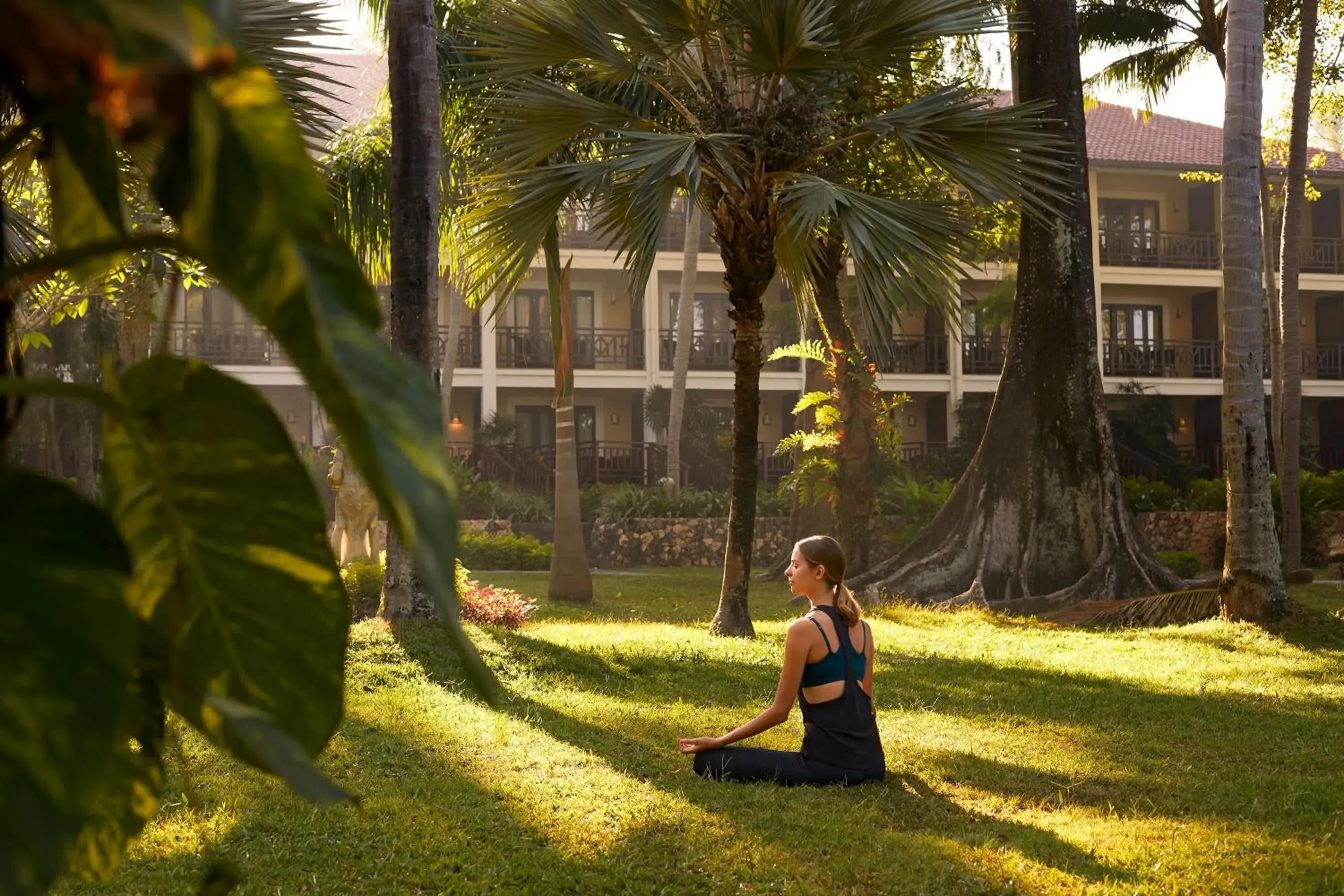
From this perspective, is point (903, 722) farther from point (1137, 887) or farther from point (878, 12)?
point (878, 12)

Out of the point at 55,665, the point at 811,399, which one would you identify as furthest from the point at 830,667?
the point at 811,399

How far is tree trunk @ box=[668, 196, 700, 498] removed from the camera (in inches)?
814

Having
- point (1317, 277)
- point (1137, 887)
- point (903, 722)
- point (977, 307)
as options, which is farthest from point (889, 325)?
point (1317, 277)

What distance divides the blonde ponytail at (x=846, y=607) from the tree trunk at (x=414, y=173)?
12.2 ft

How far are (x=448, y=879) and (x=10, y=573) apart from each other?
4081 millimetres

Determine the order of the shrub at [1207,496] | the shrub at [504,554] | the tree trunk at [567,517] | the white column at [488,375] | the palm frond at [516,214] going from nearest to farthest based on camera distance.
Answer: the palm frond at [516,214] → the tree trunk at [567,517] → the shrub at [504,554] → the shrub at [1207,496] → the white column at [488,375]

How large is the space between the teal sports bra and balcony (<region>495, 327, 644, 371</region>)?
64.4ft

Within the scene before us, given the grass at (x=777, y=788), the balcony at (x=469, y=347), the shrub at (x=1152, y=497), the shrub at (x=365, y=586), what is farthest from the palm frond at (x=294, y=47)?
the balcony at (x=469, y=347)

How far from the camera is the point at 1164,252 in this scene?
2653cm

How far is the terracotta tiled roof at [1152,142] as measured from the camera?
1026 inches

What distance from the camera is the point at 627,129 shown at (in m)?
9.27

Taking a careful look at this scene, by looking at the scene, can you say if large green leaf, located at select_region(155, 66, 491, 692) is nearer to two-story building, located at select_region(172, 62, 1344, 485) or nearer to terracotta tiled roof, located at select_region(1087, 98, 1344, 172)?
two-story building, located at select_region(172, 62, 1344, 485)

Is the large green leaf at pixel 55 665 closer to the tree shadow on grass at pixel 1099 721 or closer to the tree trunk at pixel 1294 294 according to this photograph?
the tree shadow on grass at pixel 1099 721

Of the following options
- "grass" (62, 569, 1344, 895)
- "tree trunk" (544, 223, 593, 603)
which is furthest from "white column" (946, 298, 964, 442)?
"grass" (62, 569, 1344, 895)
